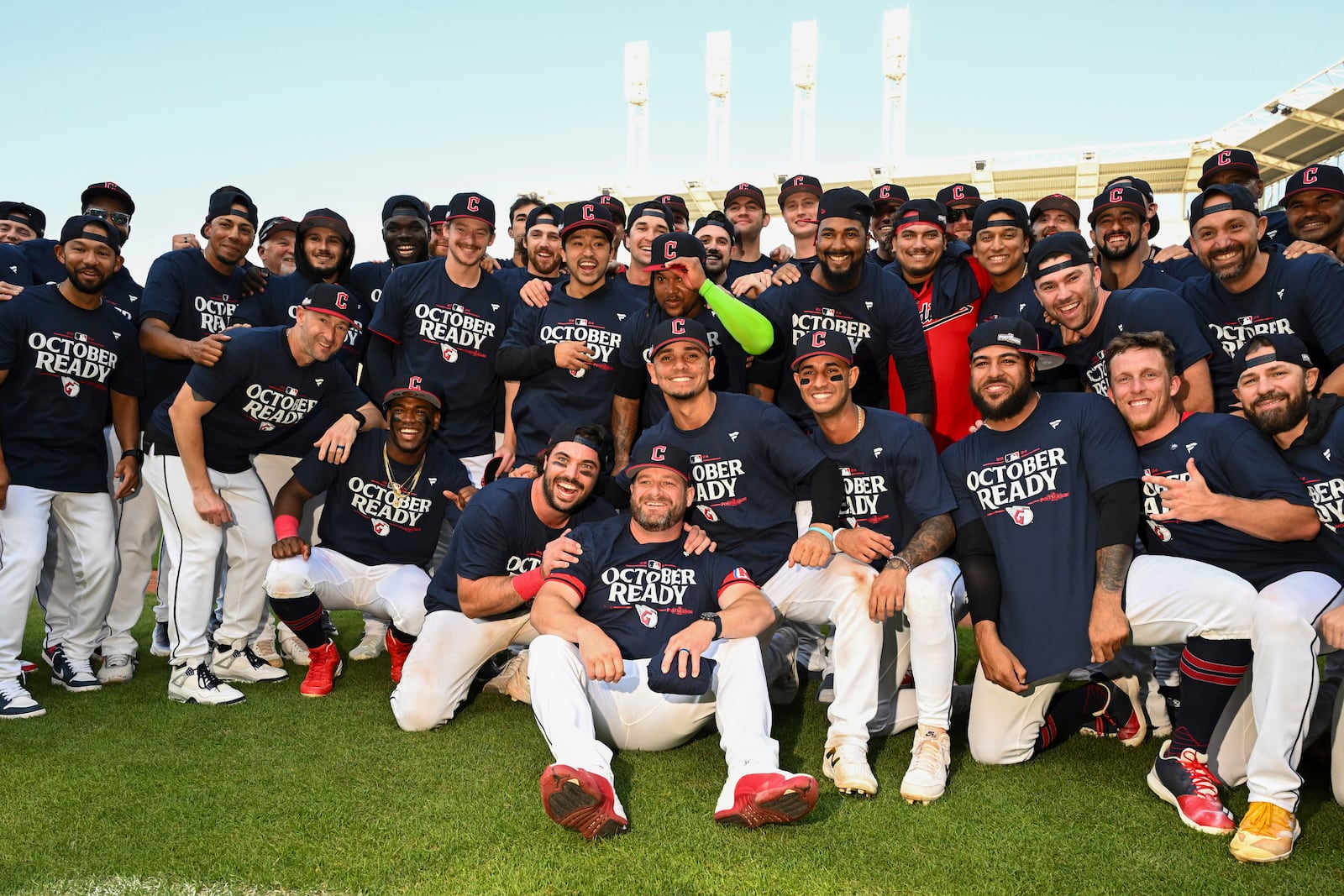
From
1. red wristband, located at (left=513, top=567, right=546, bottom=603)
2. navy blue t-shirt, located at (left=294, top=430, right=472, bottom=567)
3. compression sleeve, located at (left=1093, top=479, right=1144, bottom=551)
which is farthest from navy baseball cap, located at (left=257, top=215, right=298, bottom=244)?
compression sleeve, located at (left=1093, top=479, right=1144, bottom=551)

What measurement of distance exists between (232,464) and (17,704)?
173 cm

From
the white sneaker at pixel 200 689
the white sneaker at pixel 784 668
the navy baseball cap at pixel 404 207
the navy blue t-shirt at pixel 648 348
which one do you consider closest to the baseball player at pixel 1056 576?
the white sneaker at pixel 784 668

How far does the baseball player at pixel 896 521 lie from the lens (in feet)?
14.8

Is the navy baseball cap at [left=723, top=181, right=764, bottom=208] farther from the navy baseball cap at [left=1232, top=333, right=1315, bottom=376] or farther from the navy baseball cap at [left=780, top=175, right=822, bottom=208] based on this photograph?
the navy baseball cap at [left=1232, top=333, right=1315, bottom=376]

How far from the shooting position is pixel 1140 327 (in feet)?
17.1

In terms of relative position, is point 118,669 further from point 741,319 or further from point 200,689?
point 741,319

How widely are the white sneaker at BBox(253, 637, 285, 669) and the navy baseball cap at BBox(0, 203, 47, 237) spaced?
4.22 m

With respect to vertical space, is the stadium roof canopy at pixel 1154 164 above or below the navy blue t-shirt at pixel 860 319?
above

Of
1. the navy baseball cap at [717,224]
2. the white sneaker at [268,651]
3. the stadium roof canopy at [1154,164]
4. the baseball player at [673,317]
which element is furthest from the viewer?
the stadium roof canopy at [1154,164]

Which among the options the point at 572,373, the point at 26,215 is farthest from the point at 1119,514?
the point at 26,215

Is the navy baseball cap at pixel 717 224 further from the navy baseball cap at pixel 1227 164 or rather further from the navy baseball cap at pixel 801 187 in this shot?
the navy baseball cap at pixel 1227 164

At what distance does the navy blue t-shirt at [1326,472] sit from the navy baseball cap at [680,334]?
9.08 ft

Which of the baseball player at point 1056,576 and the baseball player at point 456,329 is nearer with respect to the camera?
the baseball player at point 1056,576

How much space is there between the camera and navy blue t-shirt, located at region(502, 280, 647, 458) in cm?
623
